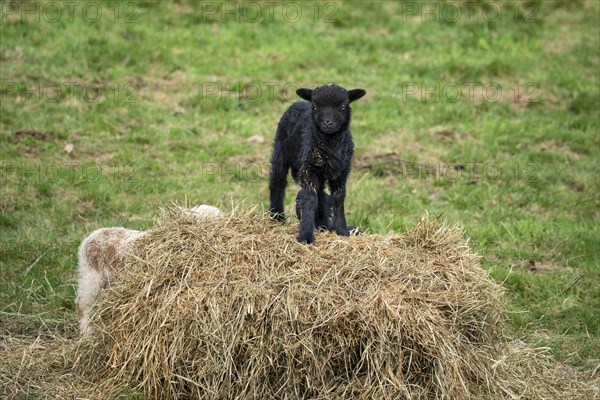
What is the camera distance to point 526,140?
12.1 meters

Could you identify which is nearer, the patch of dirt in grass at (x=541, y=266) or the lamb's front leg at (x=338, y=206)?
the lamb's front leg at (x=338, y=206)

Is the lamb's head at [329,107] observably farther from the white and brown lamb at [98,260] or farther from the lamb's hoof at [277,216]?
the white and brown lamb at [98,260]

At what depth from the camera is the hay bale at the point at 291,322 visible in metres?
5.80

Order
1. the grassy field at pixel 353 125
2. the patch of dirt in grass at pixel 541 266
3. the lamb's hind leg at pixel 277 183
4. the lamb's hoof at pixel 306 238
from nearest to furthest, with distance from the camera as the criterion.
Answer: the lamb's hoof at pixel 306 238, the lamb's hind leg at pixel 277 183, the grassy field at pixel 353 125, the patch of dirt in grass at pixel 541 266

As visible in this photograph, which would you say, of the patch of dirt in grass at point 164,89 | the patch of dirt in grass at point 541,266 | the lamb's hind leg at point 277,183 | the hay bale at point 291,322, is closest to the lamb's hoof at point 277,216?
the lamb's hind leg at point 277,183

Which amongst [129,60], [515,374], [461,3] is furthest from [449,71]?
[515,374]

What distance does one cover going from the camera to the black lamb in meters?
6.51

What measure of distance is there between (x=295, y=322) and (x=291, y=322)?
41 mm

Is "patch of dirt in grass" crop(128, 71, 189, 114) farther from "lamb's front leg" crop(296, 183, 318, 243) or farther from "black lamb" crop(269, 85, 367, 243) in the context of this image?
"lamb's front leg" crop(296, 183, 318, 243)

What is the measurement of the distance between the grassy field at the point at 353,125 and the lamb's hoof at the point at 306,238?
2.20 metres

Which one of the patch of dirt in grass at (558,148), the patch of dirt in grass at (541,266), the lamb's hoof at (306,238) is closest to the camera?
the lamb's hoof at (306,238)

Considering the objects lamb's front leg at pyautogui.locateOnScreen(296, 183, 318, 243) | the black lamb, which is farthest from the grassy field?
lamb's front leg at pyautogui.locateOnScreen(296, 183, 318, 243)

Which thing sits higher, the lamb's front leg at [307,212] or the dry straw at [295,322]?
the lamb's front leg at [307,212]

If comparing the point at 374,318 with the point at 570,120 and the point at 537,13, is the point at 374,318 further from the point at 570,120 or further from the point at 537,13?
the point at 537,13
